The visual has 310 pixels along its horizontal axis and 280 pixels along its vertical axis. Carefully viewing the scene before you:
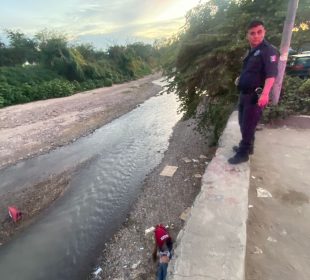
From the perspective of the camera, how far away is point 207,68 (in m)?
6.35

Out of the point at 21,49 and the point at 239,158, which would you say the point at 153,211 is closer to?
the point at 239,158

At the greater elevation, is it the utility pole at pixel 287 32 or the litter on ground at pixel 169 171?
the utility pole at pixel 287 32

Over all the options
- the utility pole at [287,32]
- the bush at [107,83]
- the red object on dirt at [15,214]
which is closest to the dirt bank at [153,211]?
the red object on dirt at [15,214]

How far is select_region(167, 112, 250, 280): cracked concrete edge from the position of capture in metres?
1.71

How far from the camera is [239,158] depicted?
300 cm

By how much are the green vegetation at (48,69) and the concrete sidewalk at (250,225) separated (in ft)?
62.2

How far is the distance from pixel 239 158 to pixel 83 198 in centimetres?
536

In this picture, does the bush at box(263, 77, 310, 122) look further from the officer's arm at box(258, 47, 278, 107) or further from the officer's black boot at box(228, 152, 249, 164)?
the officer's arm at box(258, 47, 278, 107)

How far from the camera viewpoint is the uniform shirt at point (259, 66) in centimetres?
266

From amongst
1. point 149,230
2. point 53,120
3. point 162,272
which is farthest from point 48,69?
point 162,272

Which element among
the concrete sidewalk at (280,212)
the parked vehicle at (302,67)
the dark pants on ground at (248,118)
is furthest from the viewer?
the parked vehicle at (302,67)

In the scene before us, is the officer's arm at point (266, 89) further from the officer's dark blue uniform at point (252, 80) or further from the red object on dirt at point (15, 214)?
the red object on dirt at point (15, 214)

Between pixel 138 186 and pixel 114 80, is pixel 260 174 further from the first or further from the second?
pixel 114 80

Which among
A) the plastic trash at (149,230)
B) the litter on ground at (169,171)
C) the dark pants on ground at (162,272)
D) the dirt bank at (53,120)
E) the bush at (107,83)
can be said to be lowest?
the bush at (107,83)
